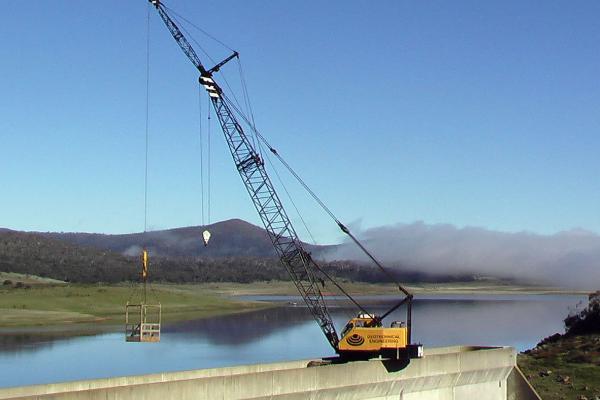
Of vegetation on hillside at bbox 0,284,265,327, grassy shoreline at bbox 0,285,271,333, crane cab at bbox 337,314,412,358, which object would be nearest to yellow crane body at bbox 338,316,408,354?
crane cab at bbox 337,314,412,358

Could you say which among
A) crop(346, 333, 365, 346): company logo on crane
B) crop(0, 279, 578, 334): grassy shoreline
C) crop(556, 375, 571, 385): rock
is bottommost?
crop(0, 279, 578, 334): grassy shoreline

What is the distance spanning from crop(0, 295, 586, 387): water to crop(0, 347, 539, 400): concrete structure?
2285cm

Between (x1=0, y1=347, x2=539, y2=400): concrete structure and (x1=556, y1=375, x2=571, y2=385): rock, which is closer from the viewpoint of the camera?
(x1=0, y1=347, x2=539, y2=400): concrete structure

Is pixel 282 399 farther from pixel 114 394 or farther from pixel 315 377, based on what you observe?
pixel 114 394

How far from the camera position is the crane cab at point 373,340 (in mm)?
38000

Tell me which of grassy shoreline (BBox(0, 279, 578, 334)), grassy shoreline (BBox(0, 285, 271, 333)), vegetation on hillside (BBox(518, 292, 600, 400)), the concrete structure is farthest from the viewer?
grassy shoreline (BBox(0, 285, 271, 333))

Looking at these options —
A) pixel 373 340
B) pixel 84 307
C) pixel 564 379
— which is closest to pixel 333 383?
pixel 373 340

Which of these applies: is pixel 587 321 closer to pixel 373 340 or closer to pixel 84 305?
pixel 373 340

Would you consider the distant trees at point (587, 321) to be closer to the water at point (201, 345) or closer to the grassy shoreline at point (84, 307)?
the water at point (201, 345)

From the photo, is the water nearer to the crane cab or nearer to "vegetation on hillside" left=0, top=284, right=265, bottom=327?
"vegetation on hillside" left=0, top=284, right=265, bottom=327

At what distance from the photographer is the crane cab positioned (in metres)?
38.0

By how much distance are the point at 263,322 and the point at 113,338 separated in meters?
32.6

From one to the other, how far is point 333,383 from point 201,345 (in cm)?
4947

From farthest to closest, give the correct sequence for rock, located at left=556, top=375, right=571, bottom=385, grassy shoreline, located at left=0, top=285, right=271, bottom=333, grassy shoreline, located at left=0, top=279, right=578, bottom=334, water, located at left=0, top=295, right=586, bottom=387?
grassy shoreline, located at left=0, top=285, right=271, bottom=333 < grassy shoreline, located at left=0, top=279, right=578, bottom=334 < water, located at left=0, top=295, right=586, bottom=387 < rock, located at left=556, top=375, right=571, bottom=385
